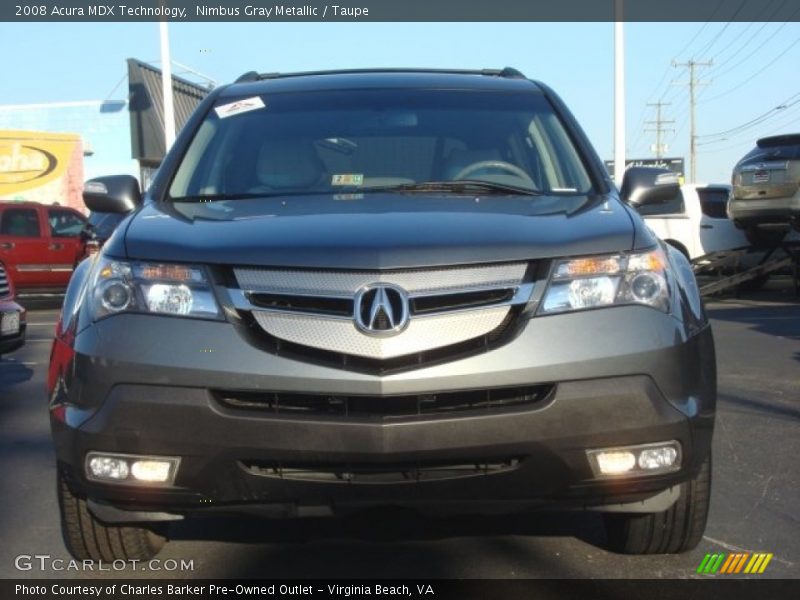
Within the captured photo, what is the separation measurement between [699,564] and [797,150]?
1237 centimetres

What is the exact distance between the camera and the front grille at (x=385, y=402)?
9.66ft

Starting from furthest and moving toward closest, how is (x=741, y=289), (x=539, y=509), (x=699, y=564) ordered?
(x=741, y=289), (x=699, y=564), (x=539, y=509)

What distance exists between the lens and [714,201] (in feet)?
54.3

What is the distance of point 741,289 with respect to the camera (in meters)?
16.8

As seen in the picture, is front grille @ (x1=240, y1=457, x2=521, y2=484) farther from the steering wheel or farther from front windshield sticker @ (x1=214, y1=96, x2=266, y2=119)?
front windshield sticker @ (x1=214, y1=96, x2=266, y2=119)

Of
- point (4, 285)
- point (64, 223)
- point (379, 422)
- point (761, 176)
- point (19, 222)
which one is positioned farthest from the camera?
point (64, 223)

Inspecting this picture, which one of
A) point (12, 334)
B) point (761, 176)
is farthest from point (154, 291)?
point (761, 176)

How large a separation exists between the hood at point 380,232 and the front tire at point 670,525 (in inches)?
35.3

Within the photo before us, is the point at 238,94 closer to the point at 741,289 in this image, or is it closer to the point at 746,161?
the point at 746,161

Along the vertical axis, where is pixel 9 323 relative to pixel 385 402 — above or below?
below

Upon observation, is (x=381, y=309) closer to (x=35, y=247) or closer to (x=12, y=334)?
(x=12, y=334)

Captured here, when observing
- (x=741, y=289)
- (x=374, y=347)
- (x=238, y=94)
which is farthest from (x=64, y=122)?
(x=374, y=347)

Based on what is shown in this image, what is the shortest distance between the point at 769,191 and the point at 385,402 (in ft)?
43.0

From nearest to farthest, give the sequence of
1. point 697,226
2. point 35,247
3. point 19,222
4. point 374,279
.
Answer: point 374,279 → point 697,226 → point 35,247 → point 19,222
